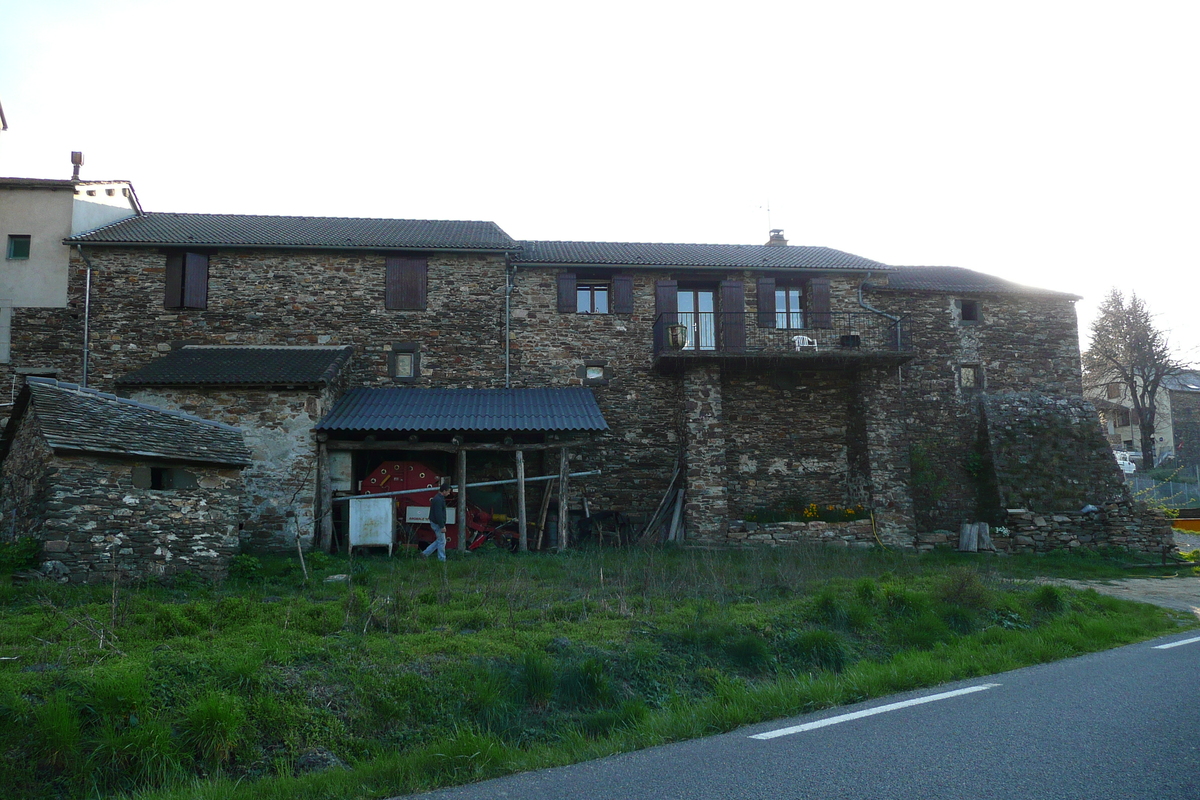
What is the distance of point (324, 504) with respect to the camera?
16.2 meters

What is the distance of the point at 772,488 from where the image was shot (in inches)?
781

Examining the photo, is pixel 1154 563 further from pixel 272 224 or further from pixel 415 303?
pixel 272 224

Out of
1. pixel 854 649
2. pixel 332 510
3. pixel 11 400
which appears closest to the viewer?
pixel 854 649

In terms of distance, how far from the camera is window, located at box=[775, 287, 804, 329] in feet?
67.6

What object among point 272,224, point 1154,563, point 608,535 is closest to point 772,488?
point 608,535

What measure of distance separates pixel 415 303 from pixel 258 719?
14478 mm

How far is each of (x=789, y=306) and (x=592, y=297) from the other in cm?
543

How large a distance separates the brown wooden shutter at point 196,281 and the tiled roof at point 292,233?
40 cm

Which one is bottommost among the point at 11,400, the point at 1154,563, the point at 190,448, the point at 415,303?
the point at 1154,563

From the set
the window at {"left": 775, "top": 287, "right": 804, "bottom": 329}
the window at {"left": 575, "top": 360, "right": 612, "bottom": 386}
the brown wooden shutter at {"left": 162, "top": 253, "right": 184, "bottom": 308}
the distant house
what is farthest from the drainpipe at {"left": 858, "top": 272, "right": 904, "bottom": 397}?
the distant house

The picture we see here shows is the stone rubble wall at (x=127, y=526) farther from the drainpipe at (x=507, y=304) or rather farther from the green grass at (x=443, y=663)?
the drainpipe at (x=507, y=304)

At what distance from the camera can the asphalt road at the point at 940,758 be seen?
457 centimetres

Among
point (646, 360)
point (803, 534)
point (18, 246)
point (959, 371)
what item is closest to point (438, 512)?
point (646, 360)

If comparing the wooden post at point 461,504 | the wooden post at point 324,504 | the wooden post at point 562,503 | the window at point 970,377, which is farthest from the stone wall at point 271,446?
the window at point 970,377
